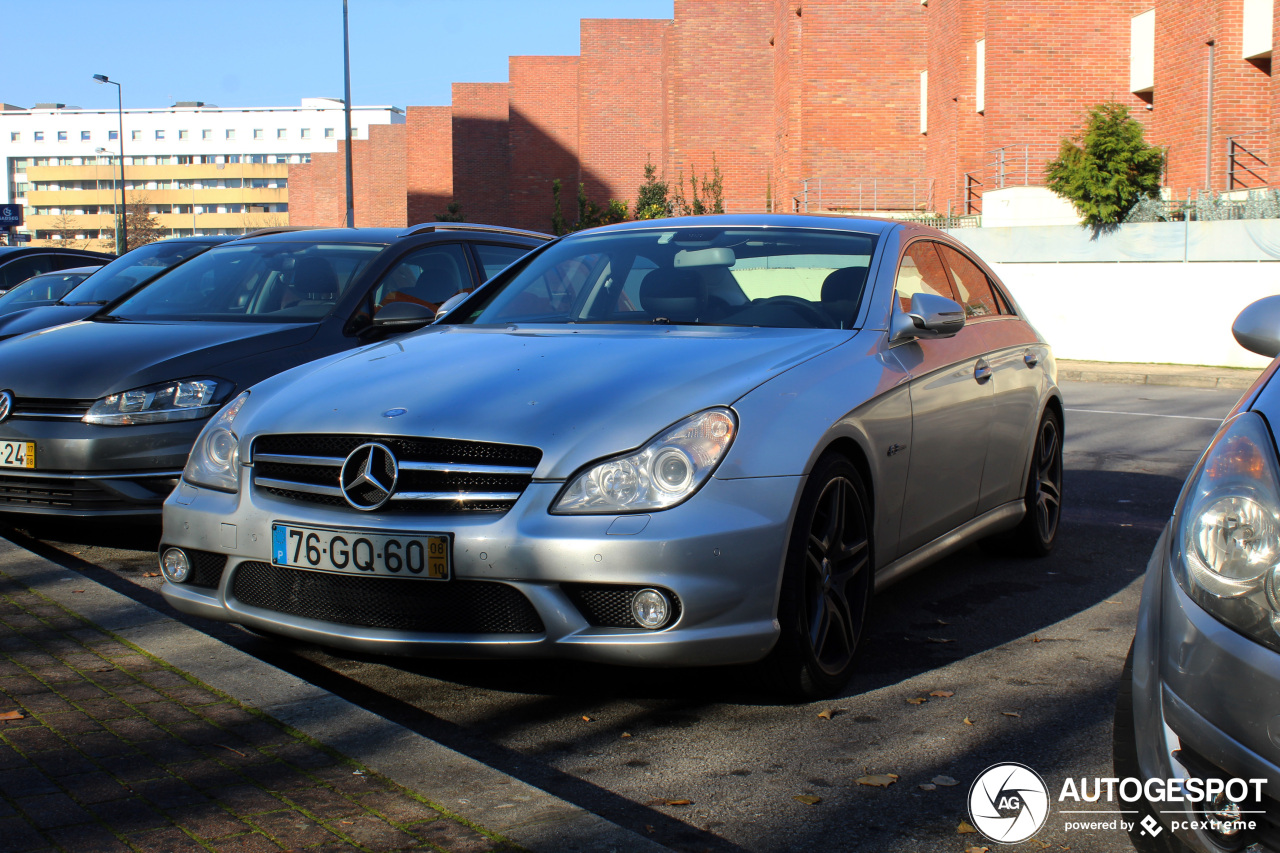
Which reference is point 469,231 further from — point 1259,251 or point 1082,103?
point 1082,103

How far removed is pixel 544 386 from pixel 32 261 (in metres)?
13.8

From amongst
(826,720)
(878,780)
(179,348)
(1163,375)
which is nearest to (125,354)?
(179,348)

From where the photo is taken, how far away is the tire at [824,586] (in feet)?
11.4

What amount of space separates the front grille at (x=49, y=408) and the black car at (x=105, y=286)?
240 centimetres

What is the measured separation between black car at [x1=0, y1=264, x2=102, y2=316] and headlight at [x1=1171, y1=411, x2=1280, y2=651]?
12147mm

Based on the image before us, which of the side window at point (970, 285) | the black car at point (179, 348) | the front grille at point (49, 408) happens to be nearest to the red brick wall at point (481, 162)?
the black car at point (179, 348)

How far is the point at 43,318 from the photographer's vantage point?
868cm

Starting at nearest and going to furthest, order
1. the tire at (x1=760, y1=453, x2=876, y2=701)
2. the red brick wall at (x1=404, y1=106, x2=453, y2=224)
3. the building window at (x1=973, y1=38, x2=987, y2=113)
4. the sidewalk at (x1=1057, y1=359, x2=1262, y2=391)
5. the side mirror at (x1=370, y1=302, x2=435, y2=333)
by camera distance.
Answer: the tire at (x1=760, y1=453, x2=876, y2=701) → the side mirror at (x1=370, y1=302, x2=435, y2=333) → the sidewalk at (x1=1057, y1=359, x2=1262, y2=391) → the building window at (x1=973, y1=38, x2=987, y2=113) → the red brick wall at (x1=404, y1=106, x2=453, y2=224)

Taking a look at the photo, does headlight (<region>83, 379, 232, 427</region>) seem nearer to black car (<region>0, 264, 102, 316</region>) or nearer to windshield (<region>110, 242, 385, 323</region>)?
windshield (<region>110, 242, 385, 323</region>)

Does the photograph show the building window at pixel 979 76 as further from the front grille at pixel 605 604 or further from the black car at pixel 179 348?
the front grille at pixel 605 604

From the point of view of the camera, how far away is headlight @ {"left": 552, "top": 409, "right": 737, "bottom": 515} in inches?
127

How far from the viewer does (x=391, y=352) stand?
4277 millimetres

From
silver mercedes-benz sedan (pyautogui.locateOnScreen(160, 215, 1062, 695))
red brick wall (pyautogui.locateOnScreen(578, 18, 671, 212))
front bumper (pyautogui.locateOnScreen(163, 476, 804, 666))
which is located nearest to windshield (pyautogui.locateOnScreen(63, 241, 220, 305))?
silver mercedes-benz sedan (pyautogui.locateOnScreen(160, 215, 1062, 695))

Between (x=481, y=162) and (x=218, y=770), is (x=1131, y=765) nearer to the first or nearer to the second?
(x=218, y=770)
